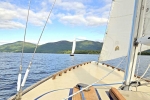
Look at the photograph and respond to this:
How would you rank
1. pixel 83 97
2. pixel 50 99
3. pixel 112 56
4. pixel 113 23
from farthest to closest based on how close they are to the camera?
pixel 113 23
pixel 112 56
pixel 50 99
pixel 83 97

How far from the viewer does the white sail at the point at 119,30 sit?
18.7ft

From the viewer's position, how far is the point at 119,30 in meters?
6.55

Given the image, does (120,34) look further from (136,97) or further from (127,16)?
(136,97)

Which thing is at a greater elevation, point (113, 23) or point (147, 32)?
point (113, 23)

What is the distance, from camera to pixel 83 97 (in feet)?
9.32

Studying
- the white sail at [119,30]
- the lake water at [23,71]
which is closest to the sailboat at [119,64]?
the white sail at [119,30]

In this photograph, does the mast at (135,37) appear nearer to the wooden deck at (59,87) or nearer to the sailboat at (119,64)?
the sailboat at (119,64)

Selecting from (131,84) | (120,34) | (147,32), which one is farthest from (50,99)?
(120,34)

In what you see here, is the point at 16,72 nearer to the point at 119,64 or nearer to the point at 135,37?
the point at 119,64

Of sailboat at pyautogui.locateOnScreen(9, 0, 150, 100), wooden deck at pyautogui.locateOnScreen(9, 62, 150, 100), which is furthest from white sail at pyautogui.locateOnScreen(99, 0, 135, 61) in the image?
wooden deck at pyautogui.locateOnScreen(9, 62, 150, 100)

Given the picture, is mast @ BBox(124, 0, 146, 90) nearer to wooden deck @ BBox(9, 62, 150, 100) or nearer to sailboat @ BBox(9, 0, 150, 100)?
sailboat @ BBox(9, 0, 150, 100)

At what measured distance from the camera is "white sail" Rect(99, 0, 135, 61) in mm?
5696

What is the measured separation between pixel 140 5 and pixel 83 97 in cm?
275

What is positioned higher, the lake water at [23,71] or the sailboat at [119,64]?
the sailboat at [119,64]
